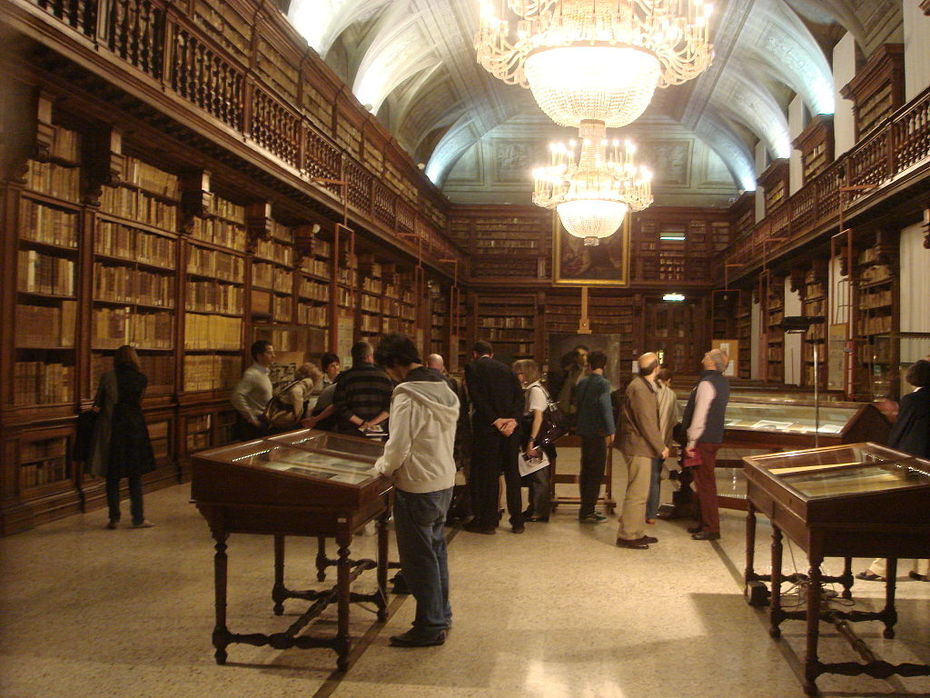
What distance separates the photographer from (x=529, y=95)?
65.8 ft

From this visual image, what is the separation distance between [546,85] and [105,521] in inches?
189

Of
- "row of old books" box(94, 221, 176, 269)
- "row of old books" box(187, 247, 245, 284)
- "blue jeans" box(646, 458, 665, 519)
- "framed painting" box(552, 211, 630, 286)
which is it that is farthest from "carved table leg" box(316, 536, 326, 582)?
"framed painting" box(552, 211, 630, 286)

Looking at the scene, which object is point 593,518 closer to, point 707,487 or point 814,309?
point 707,487

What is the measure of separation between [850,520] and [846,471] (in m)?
0.73

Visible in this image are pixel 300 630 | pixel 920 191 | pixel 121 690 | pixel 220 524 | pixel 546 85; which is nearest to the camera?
pixel 121 690

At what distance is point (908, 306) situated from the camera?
10.3 m

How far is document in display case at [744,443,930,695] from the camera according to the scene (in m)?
2.91

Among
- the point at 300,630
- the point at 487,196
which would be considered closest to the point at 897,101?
the point at 300,630

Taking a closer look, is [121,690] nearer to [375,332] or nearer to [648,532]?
[648,532]

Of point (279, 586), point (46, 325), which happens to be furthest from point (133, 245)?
point (279, 586)

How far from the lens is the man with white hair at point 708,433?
18.7ft

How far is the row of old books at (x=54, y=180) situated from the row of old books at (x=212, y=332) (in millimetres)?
1896

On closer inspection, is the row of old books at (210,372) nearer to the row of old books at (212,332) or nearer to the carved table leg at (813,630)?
the row of old books at (212,332)

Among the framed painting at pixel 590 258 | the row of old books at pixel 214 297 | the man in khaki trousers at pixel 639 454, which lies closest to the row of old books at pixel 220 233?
the row of old books at pixel 214 297
